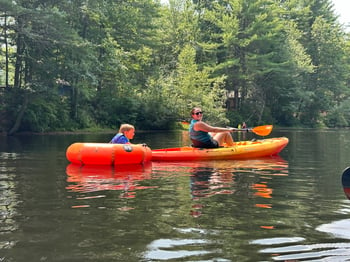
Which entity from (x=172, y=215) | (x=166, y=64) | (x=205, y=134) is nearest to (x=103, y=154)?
(x=205, y=134)

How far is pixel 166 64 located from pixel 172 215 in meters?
32.9

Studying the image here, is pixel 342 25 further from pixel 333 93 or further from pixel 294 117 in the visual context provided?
pixel 294 117

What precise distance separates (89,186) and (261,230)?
3376 millimetres

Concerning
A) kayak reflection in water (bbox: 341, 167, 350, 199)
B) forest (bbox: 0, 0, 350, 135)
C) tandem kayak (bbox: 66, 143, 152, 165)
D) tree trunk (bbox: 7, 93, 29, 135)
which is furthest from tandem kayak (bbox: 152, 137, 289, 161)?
tree trunk (bbox: 7, 93, 29, 135)

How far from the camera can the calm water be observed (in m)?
3.67

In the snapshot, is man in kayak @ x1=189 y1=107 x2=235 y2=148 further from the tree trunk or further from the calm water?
the tree trunk

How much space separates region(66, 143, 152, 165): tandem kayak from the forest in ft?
42.8

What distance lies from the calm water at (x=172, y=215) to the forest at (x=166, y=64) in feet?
50.6

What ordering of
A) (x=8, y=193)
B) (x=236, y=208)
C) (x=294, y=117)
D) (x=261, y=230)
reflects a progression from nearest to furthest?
(x=261, y=230) → (x=236, y=208) → (x=8, y=193) → (x=294, y=117)

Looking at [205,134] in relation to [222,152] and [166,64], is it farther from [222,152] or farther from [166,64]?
[166,64]

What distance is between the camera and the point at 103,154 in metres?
9.38

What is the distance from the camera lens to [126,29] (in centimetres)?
3116

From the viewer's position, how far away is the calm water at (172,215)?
3.67m

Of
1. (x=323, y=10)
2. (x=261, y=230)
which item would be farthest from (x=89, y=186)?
(x=323, y=10)
